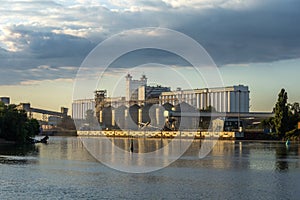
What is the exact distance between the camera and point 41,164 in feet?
146

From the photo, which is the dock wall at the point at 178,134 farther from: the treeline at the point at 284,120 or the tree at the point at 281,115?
the tree at the point at 281,115

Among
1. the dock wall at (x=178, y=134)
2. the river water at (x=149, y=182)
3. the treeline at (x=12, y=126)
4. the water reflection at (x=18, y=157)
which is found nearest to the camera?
the river water at (x=149, y=182)

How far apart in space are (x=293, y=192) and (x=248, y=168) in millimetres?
14196

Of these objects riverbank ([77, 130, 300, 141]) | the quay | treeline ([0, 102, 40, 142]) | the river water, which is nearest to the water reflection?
the river water

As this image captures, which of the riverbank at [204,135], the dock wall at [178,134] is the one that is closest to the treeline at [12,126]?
the riverbank at [204,135]

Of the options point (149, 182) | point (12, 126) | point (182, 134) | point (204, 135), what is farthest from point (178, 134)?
point (149, 182)

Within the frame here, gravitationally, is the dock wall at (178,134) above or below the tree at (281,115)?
below

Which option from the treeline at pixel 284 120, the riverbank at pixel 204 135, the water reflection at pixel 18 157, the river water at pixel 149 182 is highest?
the treeline at pixel 284 120

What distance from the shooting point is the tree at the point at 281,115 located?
340 feet

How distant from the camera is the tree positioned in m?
104

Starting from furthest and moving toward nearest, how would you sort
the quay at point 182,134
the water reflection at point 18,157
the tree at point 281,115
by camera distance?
1. the quay at point 182,134
2. the tree at point 281,115
3. the water reflection at point 18,157

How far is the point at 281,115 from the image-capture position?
105375 millimetres

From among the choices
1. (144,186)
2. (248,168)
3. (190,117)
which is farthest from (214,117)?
(144,186)

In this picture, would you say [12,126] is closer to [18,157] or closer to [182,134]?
[18,157]
